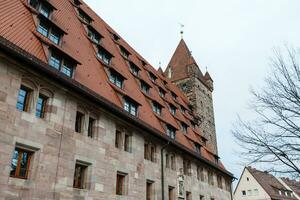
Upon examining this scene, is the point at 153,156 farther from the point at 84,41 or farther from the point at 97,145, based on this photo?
the point at 84,41

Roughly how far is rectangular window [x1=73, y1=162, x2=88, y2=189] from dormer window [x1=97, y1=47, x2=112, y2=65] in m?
6.90

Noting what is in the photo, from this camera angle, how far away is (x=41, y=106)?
1100 centimetres

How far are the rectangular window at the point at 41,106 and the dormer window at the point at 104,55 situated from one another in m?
6.59

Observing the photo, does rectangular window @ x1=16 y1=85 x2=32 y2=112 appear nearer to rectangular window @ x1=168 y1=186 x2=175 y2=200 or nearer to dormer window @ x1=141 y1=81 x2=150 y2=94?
rectangular window @ x1=168 y1=186 x2=175 y2=200

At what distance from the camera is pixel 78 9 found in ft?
64.2

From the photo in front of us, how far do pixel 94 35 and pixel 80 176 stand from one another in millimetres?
9716

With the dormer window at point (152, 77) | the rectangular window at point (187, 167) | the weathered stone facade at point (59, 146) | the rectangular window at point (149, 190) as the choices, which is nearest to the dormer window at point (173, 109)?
the dormer window at point (152, 77)

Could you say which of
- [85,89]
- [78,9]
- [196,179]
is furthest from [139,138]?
[78,9]

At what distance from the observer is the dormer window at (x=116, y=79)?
16.7 metres

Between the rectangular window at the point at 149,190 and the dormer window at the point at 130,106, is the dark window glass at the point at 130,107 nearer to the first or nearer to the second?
the dormer window at the point at 130,106

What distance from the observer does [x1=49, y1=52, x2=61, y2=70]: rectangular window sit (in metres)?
12.0

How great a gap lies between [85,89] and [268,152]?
7073 millimetres

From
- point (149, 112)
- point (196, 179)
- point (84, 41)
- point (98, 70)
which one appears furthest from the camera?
point (196, 179)

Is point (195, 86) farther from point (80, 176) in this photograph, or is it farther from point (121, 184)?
point (80, 176)
